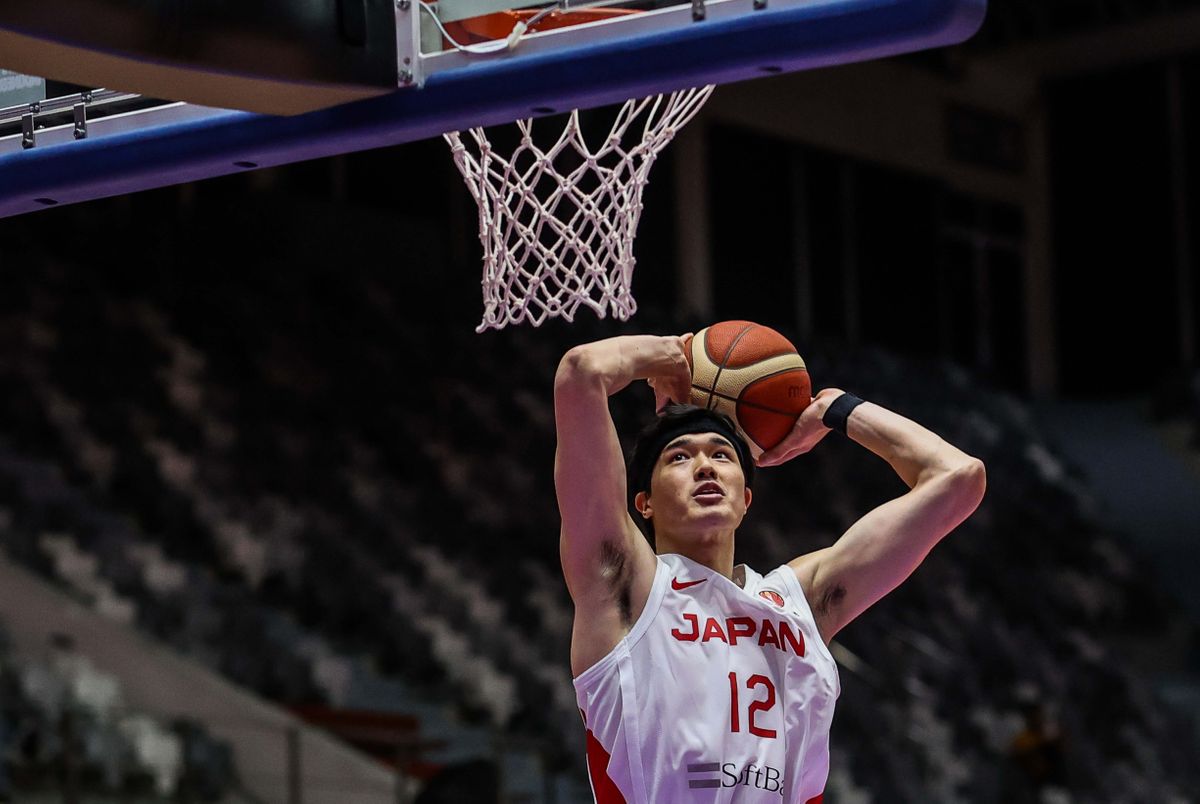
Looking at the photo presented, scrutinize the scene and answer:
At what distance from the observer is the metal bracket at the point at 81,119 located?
3.82 m

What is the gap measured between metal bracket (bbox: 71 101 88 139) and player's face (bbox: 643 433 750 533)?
4.53 feet

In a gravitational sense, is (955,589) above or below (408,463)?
below

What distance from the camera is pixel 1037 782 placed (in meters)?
10.5

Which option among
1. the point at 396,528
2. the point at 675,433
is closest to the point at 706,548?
Result: the point at 675,433

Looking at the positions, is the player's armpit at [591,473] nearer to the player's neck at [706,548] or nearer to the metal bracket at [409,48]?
the player's neck at [706,548]

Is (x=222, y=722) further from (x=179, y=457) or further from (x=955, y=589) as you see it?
(x=955, y=589)

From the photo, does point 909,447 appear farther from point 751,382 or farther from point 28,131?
point 28,131

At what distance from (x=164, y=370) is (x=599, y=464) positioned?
289 inches

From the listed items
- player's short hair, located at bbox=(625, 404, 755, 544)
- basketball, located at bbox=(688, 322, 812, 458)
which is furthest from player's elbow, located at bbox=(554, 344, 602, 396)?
basketball, located at bbox=(688, 322, 812, 458)

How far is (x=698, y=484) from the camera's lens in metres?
3.43

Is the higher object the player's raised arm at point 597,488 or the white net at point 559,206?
the white net at point 559,206

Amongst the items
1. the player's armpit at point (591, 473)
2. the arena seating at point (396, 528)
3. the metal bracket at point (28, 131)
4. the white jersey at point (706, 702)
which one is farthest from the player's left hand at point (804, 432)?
the arena seating at point (396, 528)

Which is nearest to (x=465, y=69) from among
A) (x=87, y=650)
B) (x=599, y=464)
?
(x=599, y=464)

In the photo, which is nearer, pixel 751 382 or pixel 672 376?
pixel 672 376
